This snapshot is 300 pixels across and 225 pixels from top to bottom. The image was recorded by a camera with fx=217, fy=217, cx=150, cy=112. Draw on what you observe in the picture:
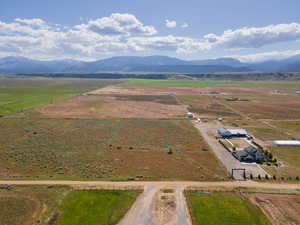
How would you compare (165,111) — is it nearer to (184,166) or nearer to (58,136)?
(58,136)

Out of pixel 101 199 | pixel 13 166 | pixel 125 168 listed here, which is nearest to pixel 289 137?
pixel 125 168

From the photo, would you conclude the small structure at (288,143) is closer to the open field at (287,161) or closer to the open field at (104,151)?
the open field at (287,161)

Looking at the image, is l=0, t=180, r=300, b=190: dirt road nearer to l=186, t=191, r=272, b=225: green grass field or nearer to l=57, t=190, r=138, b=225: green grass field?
l=57, t=190, r=138, b=225: green grass field

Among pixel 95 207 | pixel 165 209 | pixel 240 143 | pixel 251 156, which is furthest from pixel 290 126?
pixel 95 207

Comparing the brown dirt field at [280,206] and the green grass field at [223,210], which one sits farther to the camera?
the brown dirt field at [280,206]

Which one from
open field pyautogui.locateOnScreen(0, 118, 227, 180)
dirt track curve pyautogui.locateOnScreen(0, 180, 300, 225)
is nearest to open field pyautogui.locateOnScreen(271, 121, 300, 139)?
open field pyautogui.locateOnScreen(0, 118, 227, 180)

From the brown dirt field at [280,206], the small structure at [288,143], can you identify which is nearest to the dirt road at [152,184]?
the brown dirt field at [280,206]
